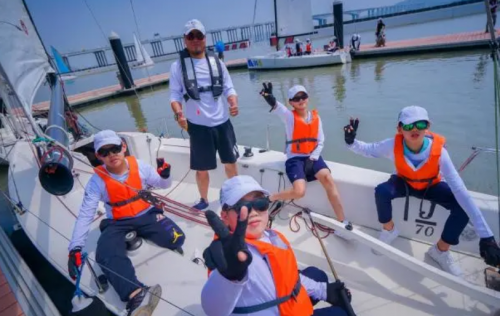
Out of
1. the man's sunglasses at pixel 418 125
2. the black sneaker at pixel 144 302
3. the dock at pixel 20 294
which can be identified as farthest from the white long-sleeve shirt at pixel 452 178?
the dock at pixel 20 294

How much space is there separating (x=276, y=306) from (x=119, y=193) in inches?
64.7

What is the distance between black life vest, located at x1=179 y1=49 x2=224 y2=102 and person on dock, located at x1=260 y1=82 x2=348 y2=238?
530 mm

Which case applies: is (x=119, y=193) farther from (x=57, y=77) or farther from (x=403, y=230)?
(x=57, y=77)

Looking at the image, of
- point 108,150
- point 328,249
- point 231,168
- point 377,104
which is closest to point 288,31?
point 377,104

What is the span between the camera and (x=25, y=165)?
3.92 meters

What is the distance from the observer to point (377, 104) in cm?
848

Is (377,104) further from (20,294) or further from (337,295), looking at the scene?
(20,294)

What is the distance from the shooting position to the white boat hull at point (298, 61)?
51.5ft

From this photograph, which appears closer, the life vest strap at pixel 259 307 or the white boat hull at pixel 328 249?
the life vest strap at pixel 259 307

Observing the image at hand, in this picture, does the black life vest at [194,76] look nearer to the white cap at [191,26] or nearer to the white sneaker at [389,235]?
the white cap at [191,26]

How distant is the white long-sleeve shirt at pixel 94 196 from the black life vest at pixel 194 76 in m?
0.88

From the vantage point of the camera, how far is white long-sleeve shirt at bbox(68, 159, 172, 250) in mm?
1941

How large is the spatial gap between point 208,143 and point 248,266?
6.46 ft

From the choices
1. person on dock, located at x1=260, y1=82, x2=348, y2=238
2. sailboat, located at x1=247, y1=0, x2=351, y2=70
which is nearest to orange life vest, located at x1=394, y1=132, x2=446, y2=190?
person on dock, located at x1=260, y1=82, x2=348, y2=238
